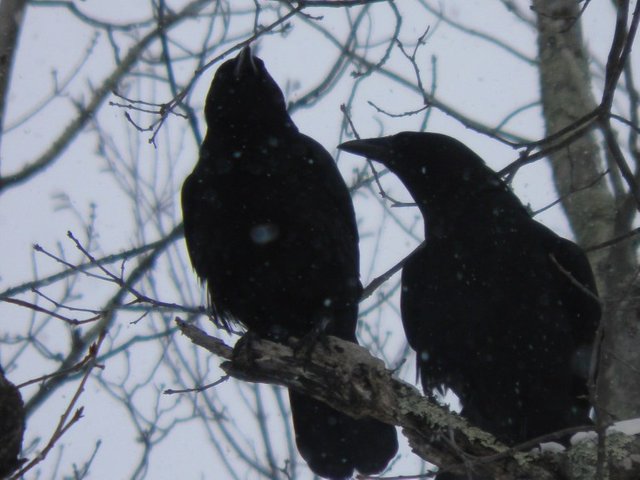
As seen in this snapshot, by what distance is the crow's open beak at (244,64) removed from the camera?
455 cm

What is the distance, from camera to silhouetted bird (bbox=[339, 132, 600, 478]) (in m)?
3.74

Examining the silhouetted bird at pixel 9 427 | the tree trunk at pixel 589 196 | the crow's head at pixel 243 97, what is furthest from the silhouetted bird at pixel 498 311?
the silhouetted bird at pixel 9 427

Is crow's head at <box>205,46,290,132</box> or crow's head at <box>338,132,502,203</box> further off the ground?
crow's head at <box>205,46,290,132</box>

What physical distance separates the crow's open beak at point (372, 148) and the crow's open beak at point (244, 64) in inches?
23.2

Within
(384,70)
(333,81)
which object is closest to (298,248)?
(333,81)

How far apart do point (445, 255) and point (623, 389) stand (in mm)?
1167

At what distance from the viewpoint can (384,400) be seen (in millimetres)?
3148

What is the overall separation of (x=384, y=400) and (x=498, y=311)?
0.84 metres

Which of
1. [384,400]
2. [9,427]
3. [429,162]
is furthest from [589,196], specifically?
[9,427]

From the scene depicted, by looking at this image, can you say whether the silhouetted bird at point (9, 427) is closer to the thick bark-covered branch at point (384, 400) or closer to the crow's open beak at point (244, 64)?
the thick bark-covered branch at point (384, 400)

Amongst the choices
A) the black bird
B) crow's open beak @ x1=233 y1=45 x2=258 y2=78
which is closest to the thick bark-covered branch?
the black bird

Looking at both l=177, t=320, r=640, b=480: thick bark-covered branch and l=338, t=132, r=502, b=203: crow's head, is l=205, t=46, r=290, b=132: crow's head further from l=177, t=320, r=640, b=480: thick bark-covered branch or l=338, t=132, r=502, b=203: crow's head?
l=177, t=320, r=640, b=480: thick bark-covered branch

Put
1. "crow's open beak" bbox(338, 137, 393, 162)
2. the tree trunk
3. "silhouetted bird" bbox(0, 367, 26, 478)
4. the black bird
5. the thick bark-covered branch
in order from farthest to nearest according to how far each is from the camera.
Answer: "crow's open beak" bbox(338, 137, 393, 162) → the tree trunk → the black bird → the thick bark-covered branch → "silhouetted bird" bbox(0, 367, 26, 478)

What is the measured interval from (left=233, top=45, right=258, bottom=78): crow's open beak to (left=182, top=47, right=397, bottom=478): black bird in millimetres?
231
